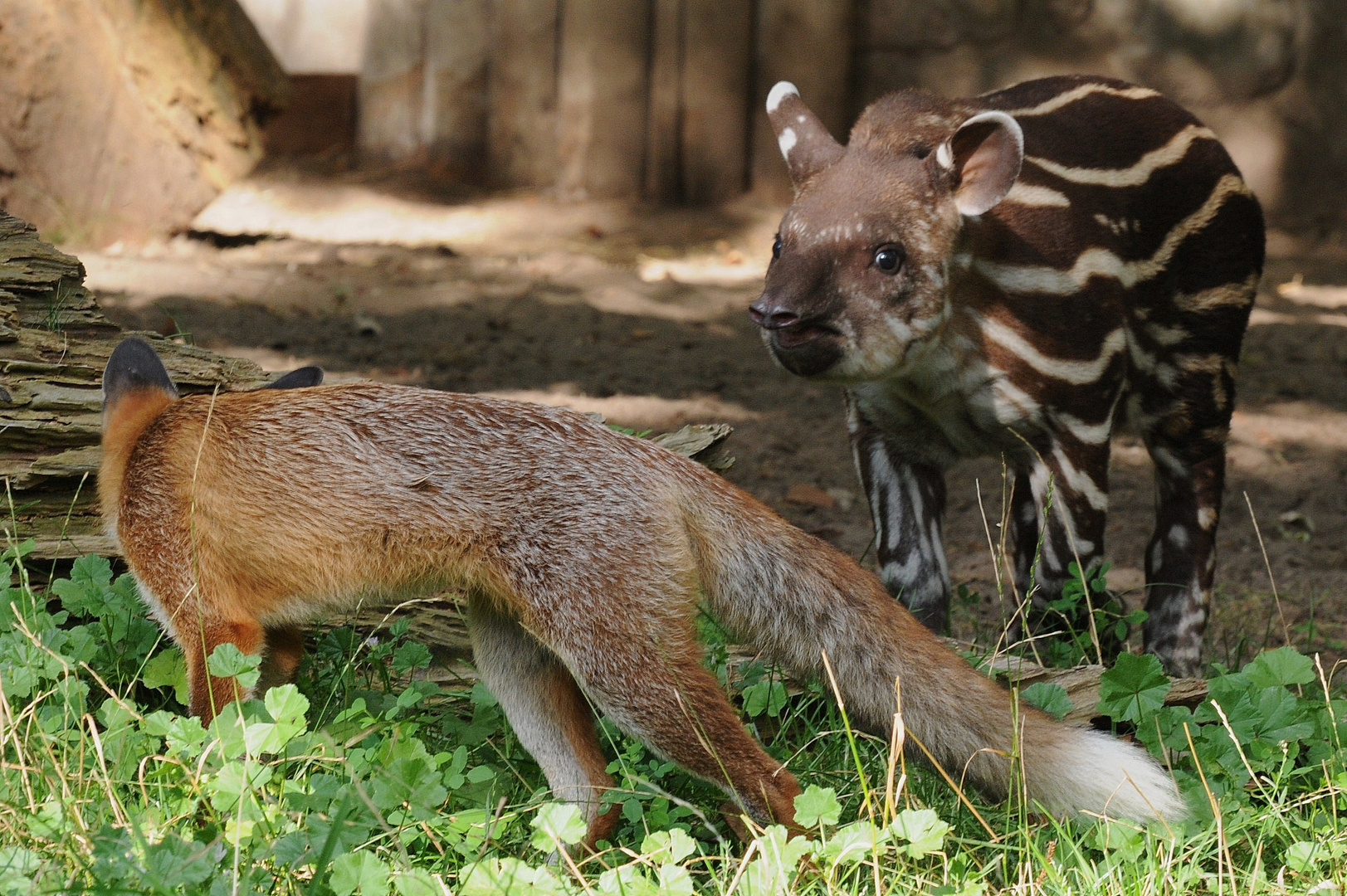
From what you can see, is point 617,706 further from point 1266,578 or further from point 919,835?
point 1266,578

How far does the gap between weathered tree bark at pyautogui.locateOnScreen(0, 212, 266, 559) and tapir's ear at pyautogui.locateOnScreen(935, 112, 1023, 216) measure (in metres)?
2.28

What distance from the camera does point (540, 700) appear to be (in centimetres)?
327

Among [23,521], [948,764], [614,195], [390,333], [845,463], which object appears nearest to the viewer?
[948,764]

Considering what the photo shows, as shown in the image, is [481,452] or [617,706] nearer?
[617,706]

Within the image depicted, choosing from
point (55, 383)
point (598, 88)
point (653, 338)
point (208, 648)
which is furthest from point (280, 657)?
point (598, 88)

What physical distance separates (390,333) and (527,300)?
3.43 ft

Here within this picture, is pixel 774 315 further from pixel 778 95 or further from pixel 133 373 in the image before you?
pixel 133 373

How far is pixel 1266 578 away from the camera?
5598 mm

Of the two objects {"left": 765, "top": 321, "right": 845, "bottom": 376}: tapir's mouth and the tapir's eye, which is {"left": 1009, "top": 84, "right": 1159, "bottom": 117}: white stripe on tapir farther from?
{"left": 765, "top": 321, "right": 845, "bottom": 376}: tapir's mouth

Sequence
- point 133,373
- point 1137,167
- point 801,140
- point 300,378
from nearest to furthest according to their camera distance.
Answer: point 133,373, point 300,378, point 801,140, point 1137,167

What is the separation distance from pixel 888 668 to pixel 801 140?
2066 millimetres

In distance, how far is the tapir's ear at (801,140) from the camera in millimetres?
4488

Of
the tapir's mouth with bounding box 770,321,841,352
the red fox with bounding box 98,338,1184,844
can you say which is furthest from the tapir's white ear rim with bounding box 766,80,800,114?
the red fox with bounding box 98,338,1184,844

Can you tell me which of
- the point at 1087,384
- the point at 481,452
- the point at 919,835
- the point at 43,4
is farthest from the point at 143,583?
the point at 43,4
